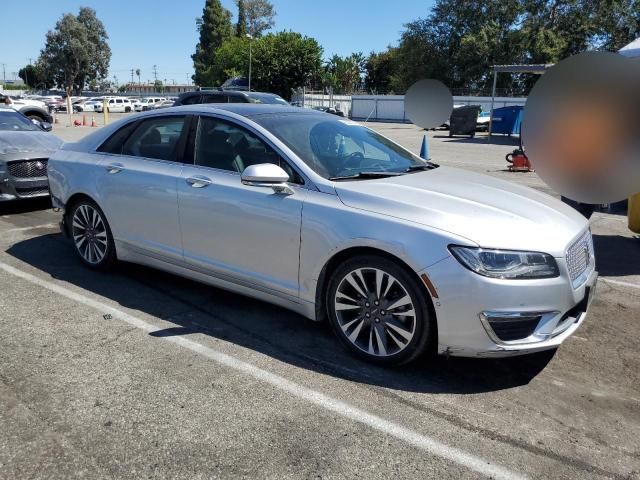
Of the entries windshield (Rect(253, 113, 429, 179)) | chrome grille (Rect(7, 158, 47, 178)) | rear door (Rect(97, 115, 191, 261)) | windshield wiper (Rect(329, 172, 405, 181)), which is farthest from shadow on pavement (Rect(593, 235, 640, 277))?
chrome grille (Rect(7, 158, 47, 178))

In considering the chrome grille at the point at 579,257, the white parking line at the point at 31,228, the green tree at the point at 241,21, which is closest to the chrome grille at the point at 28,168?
the white parking line at the point at 31,228

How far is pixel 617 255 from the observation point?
6.16 meters

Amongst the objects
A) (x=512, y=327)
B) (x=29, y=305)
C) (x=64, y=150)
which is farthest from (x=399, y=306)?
(x=64, y=150)

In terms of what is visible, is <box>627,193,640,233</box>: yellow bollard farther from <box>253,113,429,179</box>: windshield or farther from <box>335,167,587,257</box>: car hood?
<box>253,113,429,179</box>: windshield

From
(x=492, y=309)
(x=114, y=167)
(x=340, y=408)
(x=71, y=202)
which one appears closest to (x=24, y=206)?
(x=71, y=202)

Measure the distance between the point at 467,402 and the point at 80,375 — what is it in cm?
227

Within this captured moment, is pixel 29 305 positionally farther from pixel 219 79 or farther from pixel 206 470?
pixel 219 79

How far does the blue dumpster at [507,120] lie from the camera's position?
26.1 metres

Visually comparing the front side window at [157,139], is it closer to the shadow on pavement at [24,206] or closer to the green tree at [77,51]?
the shadow on pavement at [24,206]

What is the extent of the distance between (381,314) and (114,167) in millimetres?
2833

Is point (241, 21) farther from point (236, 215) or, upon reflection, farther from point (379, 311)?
point (379, 311)

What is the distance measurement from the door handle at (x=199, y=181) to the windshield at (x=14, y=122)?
225 inches

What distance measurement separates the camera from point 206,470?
2.42m

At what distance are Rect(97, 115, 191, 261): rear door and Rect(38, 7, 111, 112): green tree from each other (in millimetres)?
82035
